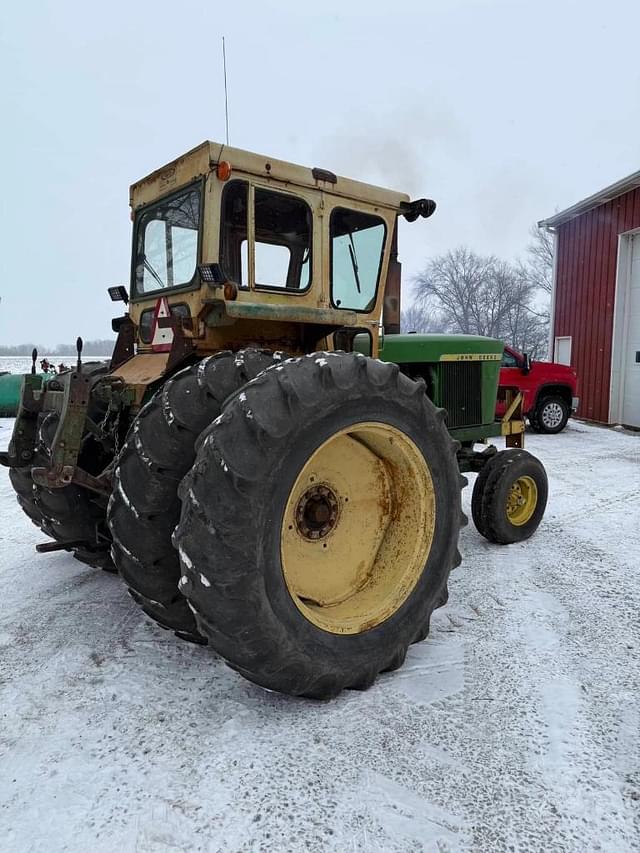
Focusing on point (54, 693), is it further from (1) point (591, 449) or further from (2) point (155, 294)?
(1) point (591, 449)

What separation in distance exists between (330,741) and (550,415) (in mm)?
10994

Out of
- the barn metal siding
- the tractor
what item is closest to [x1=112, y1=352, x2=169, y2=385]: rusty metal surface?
the tractor

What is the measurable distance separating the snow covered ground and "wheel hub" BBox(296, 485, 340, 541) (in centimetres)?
68

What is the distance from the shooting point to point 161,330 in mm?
3330

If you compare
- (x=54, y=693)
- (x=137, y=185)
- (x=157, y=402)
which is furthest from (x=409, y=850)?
(x=137, y=185)

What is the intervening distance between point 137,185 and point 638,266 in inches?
477

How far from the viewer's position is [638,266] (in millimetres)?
12648

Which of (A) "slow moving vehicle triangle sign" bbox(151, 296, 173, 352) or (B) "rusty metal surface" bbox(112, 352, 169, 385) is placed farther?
(A) "slow moving vehicle triangle sign" bbox(151, 296, 173, 352)

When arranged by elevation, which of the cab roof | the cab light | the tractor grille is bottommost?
the tractor grille

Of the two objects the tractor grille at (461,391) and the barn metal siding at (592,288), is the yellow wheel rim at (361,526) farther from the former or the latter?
the barn metal siding at (592,288)

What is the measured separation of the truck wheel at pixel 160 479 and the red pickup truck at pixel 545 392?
10131mm

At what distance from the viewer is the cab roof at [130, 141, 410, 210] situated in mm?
3020

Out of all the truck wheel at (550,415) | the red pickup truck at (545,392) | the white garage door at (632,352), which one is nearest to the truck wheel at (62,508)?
the red pickup truck at (545,392)

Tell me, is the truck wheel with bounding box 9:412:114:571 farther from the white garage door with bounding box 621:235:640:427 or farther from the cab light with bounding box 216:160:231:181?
the white garage door with bounding box 621:235:640:427
